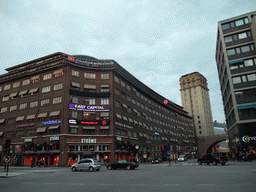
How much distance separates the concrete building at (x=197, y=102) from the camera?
383 ft

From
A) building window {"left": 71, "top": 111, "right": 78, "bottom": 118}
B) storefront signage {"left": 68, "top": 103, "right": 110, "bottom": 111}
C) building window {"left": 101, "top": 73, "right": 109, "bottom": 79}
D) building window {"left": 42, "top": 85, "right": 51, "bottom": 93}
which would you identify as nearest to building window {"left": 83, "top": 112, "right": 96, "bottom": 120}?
storefront signage {"left": 68, "top": 103, "right": 110, "bottom": 111}

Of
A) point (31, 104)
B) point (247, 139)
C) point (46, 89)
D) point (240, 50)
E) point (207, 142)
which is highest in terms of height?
point (240, 50)

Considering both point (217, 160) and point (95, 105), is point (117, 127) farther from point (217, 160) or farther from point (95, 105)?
point (217, 160)

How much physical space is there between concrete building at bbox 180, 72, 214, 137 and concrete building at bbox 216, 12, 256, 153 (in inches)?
2664

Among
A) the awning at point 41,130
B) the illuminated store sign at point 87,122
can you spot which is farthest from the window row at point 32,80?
the awning at point 41,130

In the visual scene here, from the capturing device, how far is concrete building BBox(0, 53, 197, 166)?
45.0m

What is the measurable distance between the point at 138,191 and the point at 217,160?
25.8 metres

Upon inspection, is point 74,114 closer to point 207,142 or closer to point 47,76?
point 47,76

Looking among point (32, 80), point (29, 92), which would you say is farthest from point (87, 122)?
point (32, 80)

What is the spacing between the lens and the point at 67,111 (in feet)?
148

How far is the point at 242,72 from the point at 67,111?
4169 centimetres

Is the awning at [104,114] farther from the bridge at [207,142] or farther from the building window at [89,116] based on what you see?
the bridge at [207,142]

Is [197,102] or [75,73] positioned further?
[197,102]

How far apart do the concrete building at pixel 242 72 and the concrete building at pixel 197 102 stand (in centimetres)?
6767
